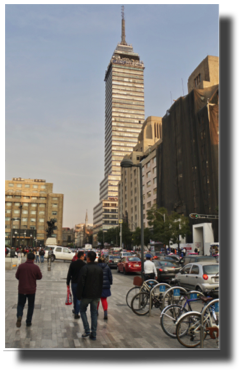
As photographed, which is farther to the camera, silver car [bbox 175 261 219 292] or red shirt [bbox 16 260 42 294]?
silver car [bbox 175 261 219 292]

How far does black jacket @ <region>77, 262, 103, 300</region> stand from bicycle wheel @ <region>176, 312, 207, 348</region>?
1806mm

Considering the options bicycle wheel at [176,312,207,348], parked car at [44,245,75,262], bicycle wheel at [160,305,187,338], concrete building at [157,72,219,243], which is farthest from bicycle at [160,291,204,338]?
concrete building at [157,72,219,243]

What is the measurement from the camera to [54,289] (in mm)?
14938

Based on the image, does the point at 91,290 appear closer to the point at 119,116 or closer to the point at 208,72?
the point at 208,72

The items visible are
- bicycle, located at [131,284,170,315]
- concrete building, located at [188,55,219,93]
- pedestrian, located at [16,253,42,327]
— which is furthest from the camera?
concrete building, located at [188,55,219,93]

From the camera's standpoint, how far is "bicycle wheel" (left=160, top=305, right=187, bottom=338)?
22.0ft

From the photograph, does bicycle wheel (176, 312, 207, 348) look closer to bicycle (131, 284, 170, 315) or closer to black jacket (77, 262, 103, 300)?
black jacket (77, 262, 103, 300)

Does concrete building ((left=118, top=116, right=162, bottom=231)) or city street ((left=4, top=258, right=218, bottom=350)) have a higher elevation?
concrete building ((left=118, top=116, right=162, bottom=231))

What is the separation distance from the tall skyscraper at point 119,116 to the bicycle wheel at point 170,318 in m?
153

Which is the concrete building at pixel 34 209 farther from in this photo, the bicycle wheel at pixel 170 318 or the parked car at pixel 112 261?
the bicycle wheel at pixel 170 318

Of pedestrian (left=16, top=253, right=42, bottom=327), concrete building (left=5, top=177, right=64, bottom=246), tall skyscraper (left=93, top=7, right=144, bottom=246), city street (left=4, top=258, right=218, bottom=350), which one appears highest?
tall skyscraper (left=93, top=7, right=144, bottom=246)

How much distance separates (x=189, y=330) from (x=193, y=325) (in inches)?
5.2
